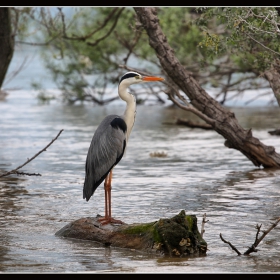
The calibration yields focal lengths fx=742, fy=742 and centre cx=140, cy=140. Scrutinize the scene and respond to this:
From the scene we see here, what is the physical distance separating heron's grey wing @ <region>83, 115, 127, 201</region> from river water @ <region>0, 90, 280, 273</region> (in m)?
0.82

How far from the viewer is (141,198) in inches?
460

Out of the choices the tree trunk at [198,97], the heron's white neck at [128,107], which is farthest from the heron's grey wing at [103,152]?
the tree trunk at [198,97]

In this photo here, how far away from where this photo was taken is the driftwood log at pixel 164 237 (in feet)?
25.7

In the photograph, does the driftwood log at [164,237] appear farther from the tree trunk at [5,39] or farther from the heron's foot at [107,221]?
the tree trunk at [5,39]

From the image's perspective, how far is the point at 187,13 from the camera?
32375mm

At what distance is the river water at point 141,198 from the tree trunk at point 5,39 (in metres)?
2.20

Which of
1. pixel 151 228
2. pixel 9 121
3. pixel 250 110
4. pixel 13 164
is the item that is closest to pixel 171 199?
pixel 151 228

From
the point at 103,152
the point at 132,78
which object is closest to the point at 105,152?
the point at 103,152

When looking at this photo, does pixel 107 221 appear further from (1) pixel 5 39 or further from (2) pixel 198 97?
(1) pixel 5 39

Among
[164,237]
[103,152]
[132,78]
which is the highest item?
[132,78]

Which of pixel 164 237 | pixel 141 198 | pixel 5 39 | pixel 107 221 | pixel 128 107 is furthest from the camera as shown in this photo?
pixel 5 39

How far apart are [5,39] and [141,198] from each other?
22.8ft

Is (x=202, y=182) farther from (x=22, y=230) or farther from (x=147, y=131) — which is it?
(x=147, y=131)

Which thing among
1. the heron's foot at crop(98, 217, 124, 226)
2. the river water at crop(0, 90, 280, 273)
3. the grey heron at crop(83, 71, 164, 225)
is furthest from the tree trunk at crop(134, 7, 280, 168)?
the heron's foot at crop(98, 217, 124, 226)
